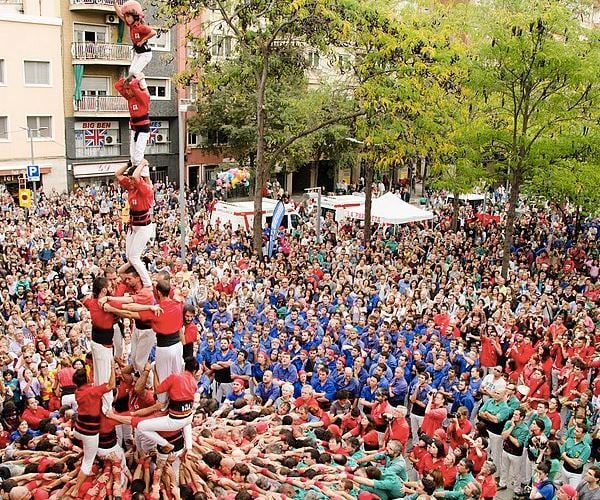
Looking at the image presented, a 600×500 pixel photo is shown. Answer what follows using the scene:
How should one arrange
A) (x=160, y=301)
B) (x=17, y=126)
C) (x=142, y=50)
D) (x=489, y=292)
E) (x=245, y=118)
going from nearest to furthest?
1. (x=160, y=301)
2. (x=142, y=50)
3. (x=489, y=292)
4. (x=17, y=126)
5. (x=245, y=118)

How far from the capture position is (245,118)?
119ft

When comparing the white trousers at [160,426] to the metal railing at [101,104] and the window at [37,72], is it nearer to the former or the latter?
the window at [37,72]

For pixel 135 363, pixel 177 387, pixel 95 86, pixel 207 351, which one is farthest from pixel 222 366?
pixel 95 86

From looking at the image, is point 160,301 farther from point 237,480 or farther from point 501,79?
point 501,79

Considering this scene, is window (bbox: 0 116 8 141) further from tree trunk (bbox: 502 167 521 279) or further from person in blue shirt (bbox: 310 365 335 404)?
person in blue shirt (bbox: 310 365 335 404)

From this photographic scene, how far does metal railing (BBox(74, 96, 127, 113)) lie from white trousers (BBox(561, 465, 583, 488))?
30.4 m

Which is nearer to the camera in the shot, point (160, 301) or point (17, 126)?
point (160, 301)

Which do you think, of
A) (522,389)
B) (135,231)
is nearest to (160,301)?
(135,231)

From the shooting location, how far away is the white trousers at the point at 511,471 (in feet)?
35.0

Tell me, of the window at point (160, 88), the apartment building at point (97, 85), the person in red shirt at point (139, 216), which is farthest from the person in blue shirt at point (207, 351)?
the window at point (160, 88)

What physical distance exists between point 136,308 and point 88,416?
5.04ft

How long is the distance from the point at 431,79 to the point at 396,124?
60.8 inches

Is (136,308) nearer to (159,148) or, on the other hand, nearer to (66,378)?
(66,378)

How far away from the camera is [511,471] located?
35.5 ft
